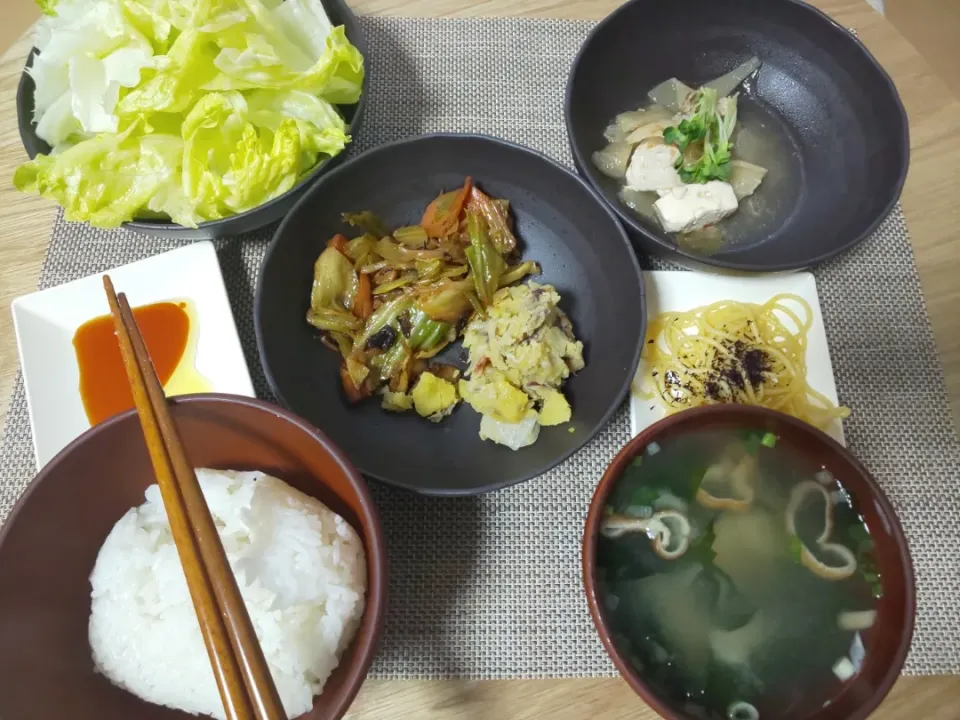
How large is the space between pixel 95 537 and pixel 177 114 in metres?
0.91

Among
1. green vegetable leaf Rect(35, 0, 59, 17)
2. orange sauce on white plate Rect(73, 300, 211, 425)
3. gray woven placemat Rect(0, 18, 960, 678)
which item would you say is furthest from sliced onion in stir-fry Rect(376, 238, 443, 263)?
green vegetable leaf Rect(35, 0, 59, 17)

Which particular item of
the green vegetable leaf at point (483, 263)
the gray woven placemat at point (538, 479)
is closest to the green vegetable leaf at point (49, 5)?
the gray woven placemat at point (538, 479)

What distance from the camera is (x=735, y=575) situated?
1.20 meters

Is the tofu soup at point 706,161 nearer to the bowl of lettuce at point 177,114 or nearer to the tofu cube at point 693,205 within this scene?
the tofu cube at point 693,205

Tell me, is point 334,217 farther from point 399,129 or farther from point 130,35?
point 130,35

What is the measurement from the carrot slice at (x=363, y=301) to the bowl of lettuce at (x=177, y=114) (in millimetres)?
227

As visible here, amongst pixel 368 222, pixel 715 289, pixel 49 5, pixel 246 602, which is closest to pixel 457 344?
pixel 368 222

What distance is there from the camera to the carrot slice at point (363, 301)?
57.3 inches

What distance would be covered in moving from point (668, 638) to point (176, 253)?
4.08 feet

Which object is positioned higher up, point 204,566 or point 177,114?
point 177,114

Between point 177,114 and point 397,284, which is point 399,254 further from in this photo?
point 177,114

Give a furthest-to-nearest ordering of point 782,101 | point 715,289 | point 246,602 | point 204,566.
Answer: point 782,101, point 715,289, point 246,602, point 204,566

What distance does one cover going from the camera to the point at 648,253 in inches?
59.6

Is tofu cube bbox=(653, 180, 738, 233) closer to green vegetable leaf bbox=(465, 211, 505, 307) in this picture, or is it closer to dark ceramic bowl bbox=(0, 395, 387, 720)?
green vegetable leaf bbox=(465, 211, 505, 307)
